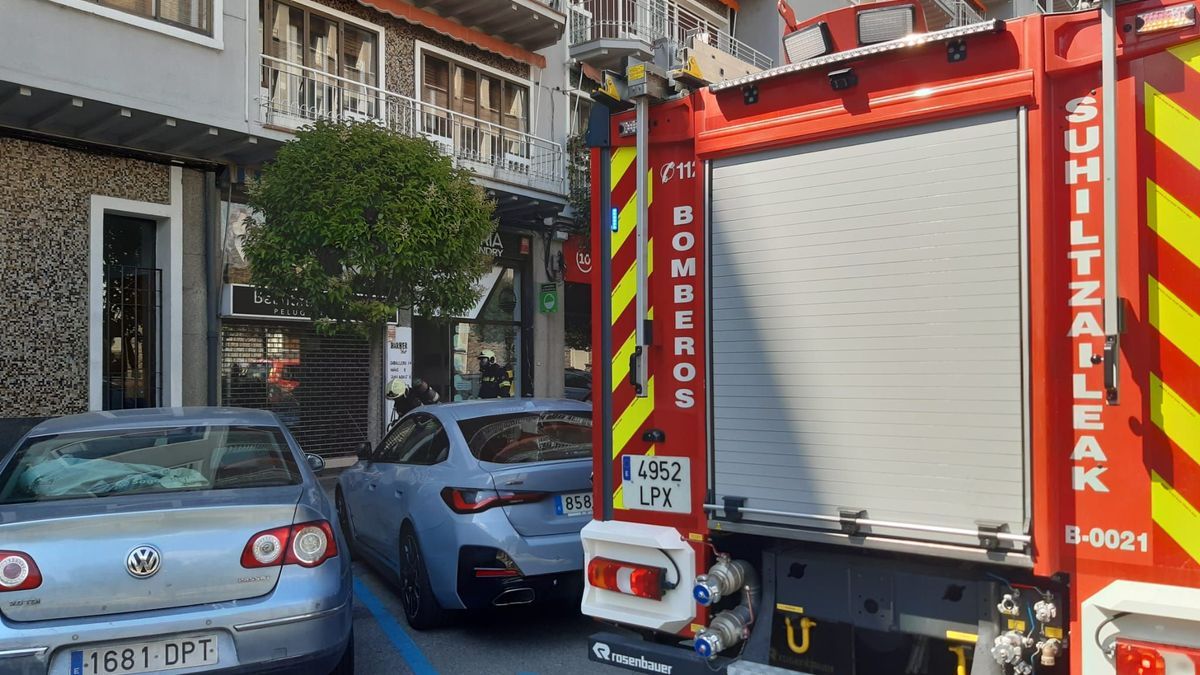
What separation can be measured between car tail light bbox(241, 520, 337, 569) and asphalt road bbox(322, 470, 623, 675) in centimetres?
128

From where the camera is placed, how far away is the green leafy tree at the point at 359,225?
998cm

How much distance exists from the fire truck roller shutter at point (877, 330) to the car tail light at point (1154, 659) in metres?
0.41

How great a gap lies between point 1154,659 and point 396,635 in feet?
14.4

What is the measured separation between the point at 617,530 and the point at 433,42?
1375cm

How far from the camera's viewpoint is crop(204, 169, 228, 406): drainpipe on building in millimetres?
12664

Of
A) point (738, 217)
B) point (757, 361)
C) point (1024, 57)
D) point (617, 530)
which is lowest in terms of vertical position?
point (617, 530)

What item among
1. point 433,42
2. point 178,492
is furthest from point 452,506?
point 433,42

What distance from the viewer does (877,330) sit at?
2959 millimetres

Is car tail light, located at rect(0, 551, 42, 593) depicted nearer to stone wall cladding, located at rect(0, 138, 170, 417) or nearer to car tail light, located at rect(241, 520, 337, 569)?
car tail light, located at rect(241, 520, 337, 569)

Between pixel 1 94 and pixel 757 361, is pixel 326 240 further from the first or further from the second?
pixel 757 361

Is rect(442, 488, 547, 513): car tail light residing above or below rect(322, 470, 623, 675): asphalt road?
above

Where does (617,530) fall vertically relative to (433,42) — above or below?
below

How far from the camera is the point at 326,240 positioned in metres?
9.92

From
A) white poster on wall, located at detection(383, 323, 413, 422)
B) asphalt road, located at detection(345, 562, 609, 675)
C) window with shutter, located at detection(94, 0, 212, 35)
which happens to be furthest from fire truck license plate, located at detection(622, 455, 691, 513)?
window with shutter, located at detection(94, 0, 212, 35)
